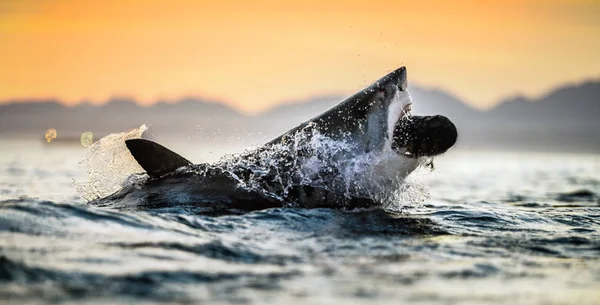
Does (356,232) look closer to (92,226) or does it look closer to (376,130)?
(376,130)

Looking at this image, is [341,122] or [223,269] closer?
[223,269]

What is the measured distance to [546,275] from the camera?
735 cm

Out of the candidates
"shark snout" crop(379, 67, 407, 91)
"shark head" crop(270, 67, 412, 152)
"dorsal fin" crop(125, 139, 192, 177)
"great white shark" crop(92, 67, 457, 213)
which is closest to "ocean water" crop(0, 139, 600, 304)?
"great white shark" crop(92, 67, 457, 213)

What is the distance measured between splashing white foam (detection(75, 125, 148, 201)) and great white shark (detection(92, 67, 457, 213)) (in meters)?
1.44

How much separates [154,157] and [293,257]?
341 centimetres

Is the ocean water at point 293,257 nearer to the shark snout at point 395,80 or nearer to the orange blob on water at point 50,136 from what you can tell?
the shark snout at point 395,80

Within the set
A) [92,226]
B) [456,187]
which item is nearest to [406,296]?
[92,226]

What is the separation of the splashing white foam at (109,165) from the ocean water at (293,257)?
184 centimetres

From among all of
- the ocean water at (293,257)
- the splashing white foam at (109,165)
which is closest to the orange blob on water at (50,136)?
the splashing white foam at (109,165)

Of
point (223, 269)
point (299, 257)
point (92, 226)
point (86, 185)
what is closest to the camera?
point (223, 269)

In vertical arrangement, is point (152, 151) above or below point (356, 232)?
above

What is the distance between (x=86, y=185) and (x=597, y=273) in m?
7.49

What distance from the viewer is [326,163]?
10352 millimetres

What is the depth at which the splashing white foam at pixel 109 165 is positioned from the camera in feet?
39.5
